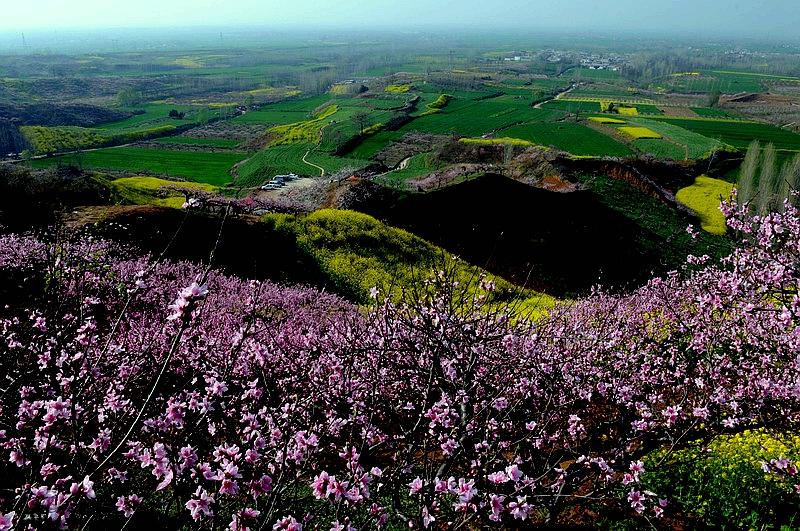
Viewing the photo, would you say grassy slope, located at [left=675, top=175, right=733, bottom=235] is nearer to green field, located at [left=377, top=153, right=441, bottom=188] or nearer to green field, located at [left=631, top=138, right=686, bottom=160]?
green field, located at [left=631, top=138, right=686, bottom=160]

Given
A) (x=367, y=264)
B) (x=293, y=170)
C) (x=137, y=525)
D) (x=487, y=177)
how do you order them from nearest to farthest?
(x=137, y=525)
(x=367, y=264)
(x=487, y=177)
(x=293, y=170)

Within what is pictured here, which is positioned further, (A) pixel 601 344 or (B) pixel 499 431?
(A) pixel 601 344

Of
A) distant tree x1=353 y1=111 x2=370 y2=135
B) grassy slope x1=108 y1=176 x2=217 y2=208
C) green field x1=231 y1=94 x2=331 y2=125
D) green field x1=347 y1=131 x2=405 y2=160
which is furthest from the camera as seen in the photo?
green field x1=231 y1=94 x2=331 y2=125

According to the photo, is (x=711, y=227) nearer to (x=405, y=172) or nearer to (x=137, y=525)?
(x=405, y=172)

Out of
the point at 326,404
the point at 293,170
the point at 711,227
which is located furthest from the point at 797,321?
the point at 293,170

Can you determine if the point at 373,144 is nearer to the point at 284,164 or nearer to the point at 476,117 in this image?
the point at 284,164

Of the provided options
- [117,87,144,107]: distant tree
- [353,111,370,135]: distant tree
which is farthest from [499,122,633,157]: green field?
[117,87,144,107]: distant tree

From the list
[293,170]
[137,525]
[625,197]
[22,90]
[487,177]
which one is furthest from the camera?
[22,90]
